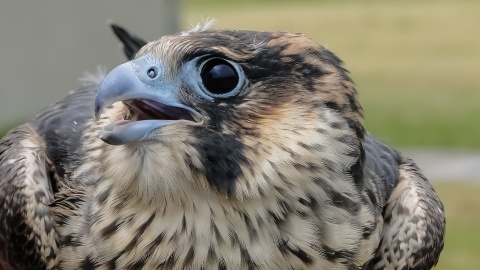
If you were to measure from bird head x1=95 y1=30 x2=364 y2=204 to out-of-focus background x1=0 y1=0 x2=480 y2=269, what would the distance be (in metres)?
4.15

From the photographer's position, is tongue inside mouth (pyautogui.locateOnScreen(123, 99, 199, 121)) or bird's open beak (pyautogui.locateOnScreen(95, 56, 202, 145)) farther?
tongue inside mouth (pyautogui.locateOnScreen(123, 99, 199, 121))

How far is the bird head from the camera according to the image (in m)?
3.20

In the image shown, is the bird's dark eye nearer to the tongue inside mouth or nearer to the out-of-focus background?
the tongue inside mouth

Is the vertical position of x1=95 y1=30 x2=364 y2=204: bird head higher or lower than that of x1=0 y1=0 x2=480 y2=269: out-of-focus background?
higher

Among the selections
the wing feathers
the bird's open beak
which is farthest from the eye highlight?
the wing feathers

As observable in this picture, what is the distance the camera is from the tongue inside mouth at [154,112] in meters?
3.28

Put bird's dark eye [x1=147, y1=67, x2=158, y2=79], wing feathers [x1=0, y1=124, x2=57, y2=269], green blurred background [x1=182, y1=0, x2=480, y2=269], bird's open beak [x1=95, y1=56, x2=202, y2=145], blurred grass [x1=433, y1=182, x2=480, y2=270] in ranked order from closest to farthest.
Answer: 1. bird's open beak [x1=95, y1=56, x2=202, y2=145]
2. bird's dark eye [x1=147, y1=67, x2=158, y2=79]
3. wing feathers [x1=0, y1=124, x2=57, y2=269]
4. blurred grass [x1=433, y1=182, x2=480, y2=270]
5. green blurred background [x1=182, y1=0, x2=480, y2=269]

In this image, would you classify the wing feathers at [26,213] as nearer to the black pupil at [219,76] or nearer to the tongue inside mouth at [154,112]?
the tongue inside mouth at [154,112]

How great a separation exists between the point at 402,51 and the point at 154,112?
88.6ft

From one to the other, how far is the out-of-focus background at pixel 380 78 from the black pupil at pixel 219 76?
438 cm

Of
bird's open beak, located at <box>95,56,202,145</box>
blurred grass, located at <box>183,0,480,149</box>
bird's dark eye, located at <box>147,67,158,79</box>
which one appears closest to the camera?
bird's open beak, located at <box>95,56,202,145</box>

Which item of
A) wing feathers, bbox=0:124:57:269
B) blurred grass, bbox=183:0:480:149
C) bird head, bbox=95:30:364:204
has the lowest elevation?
blurred grass, bbox=183:0:480:149

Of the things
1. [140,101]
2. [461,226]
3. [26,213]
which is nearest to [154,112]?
[140,101]

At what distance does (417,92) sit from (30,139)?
19.3 m
